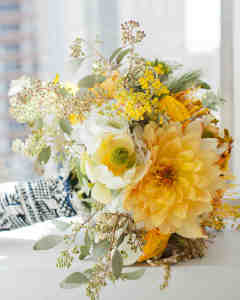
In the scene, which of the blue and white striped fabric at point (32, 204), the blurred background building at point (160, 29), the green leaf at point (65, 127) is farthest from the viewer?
the blurred background building at point (160, 29)

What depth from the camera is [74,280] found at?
600mm

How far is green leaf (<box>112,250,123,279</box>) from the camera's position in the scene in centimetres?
59

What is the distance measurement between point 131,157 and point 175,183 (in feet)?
0.27

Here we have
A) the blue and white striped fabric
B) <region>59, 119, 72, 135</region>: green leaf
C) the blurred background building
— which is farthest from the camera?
the blurred background building

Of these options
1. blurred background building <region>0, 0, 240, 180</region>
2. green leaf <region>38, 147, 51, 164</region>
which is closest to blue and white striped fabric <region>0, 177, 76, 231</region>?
green leaf <region>38, 147, 51, 164</region>

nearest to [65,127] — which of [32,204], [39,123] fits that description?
[39,123]

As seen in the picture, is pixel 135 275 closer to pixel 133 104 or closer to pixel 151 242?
pixel 151 242

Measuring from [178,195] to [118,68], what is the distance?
10.8 inches

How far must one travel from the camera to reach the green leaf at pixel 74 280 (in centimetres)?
60

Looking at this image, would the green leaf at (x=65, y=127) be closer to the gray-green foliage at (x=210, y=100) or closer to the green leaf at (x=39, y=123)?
the green leaf at (x=39, y=123)

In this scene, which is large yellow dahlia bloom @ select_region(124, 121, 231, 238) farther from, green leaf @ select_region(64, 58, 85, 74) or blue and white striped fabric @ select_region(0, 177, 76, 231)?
blue and white striped fabric @ select_region(0, 177, 76, 231)

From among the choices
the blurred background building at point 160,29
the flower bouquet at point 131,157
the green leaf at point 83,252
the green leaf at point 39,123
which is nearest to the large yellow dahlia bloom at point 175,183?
the flower bouquet at point 131,157

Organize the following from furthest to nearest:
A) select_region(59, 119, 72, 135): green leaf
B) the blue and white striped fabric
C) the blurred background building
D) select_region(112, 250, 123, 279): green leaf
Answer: the blurred background building
the blue and white striped fabric
select_region(59, 119, 72, 135): green leaf
select_region(112, 250, 123, 279): green leaf

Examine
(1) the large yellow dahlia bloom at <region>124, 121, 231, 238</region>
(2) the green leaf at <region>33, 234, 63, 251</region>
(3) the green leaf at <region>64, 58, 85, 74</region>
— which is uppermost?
(3) the green leaf at <region>64, 58, 85, 74</region>
